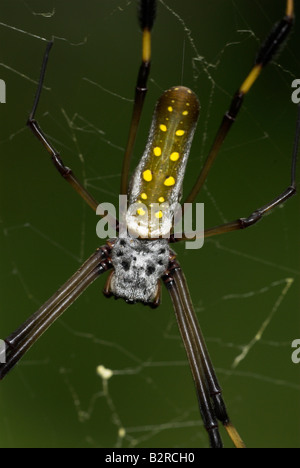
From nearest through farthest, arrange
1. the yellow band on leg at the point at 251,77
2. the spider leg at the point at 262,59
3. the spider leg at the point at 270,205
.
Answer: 1. the spider leg at the point at 262,59
2. the yellow band on leg at the point at 251,77
3. the spider leg at the point at 270,205

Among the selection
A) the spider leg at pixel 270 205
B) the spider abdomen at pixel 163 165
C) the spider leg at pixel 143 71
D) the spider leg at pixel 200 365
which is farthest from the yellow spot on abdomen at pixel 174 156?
the spider leg at pixel 200 365

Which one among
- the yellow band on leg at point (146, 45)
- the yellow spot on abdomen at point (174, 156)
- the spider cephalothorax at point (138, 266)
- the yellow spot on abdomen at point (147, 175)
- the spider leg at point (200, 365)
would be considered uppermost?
the yellow band on leg at point (146, 45)

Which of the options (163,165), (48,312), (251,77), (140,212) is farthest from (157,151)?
(48,312)

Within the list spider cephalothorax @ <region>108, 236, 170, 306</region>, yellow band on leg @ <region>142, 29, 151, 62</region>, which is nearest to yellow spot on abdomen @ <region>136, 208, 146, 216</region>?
spider cephalothorax @ <region>108, 236, 170, 306</region>

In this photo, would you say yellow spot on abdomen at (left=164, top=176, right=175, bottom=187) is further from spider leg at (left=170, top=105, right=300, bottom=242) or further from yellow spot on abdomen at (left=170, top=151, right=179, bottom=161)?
spider leg at (left=170, top=105, right=300, bottom=242)

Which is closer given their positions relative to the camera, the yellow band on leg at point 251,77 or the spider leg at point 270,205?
the yellow band on leg at point 251,77

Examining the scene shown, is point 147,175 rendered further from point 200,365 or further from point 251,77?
point 200,365

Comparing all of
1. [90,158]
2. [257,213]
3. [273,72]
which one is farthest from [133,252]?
[273,72]

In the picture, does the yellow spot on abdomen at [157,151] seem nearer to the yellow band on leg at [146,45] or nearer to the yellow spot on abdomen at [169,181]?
the yellow spot on abdomen at [169,181]
